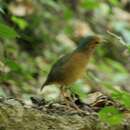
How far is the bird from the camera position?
4621 millimetres

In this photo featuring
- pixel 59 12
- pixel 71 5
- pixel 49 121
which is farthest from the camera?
pixel 71 5

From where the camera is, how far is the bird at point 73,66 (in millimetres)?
4621

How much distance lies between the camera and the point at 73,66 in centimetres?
462

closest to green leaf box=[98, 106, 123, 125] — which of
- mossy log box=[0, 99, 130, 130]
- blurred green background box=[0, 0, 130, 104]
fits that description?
mossy log box=[0, 99, 130, 130]

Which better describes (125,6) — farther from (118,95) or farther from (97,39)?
(118,95)

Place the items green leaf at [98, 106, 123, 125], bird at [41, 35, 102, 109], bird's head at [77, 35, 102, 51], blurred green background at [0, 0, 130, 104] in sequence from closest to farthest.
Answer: green leaf at [98, 106, 123, 125] < bird at [41, 35, 102, 109] < bird's head at [77, 35, 102, 51] < blurred green background at [0, 0, 130, 104]

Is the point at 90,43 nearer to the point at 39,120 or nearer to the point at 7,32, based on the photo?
the point at 7,32

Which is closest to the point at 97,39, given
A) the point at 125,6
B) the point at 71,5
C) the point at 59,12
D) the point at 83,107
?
the point at 83,107

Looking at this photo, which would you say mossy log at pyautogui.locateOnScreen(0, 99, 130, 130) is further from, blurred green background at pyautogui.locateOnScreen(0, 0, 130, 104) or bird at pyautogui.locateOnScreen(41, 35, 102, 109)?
blurred green background at pyautogui.locateOnScreen(0, 0, 130, 104)

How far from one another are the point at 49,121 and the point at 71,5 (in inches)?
340

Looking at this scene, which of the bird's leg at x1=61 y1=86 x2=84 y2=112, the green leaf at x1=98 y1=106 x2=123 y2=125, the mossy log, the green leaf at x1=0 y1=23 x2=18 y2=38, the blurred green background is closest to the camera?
the green leaf at x1=98 y1=106 x2=123 y2=125

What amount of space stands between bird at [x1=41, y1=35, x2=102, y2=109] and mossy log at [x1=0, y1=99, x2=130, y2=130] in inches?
17.8

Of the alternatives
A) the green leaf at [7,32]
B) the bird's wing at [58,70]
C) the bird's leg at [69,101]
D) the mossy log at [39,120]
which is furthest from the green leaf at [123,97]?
the bird's wing at [58,70]

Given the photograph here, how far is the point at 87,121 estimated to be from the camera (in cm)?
421
